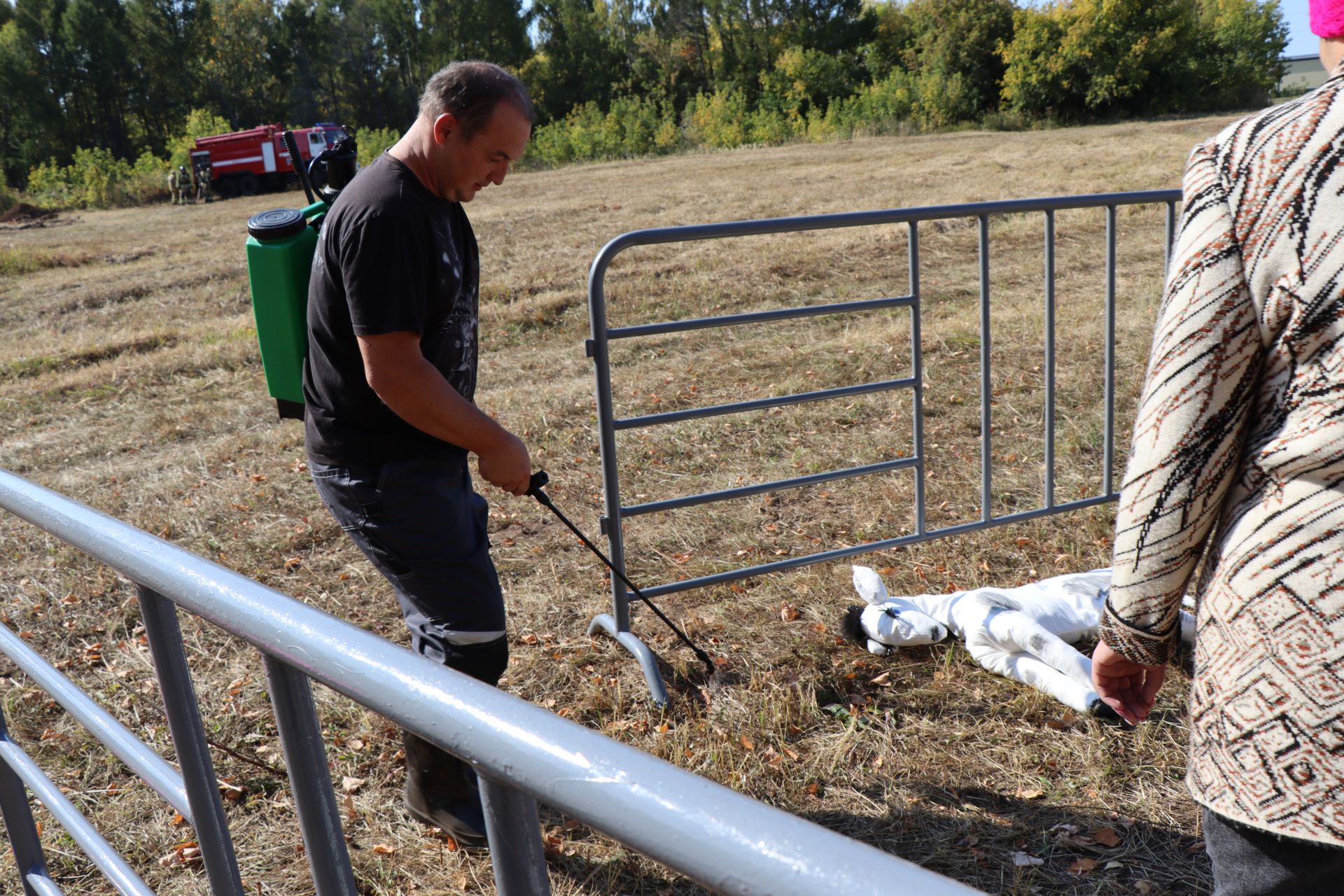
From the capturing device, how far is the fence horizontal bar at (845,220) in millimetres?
3373

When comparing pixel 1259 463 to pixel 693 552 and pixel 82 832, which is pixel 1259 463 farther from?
pixel 693 552

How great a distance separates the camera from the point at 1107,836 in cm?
261

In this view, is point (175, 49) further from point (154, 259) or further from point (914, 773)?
point (914, 773)

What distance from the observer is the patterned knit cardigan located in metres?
1.09

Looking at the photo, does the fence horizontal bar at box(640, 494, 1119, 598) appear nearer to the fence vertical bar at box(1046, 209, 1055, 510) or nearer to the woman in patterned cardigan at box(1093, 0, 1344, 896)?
the fence vertical bar at box(1046, 209, 1055, 510)

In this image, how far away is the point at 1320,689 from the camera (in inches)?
43.3

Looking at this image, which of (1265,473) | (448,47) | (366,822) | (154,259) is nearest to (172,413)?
(366,822)

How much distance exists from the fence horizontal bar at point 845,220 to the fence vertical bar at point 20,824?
1944 millimetres

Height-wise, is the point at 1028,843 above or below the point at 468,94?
below

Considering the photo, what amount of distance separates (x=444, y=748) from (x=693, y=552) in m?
4.02

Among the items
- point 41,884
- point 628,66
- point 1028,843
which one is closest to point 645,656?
point 1028,843

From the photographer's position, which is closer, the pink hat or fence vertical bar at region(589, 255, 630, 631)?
the pink hat

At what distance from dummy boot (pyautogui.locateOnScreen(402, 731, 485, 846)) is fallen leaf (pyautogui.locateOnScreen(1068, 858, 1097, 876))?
1.47 m

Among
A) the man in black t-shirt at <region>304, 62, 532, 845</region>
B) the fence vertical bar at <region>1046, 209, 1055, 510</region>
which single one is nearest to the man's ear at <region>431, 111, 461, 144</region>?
the man in black t-shirt at <region>304, 62, 532, 845</region>
